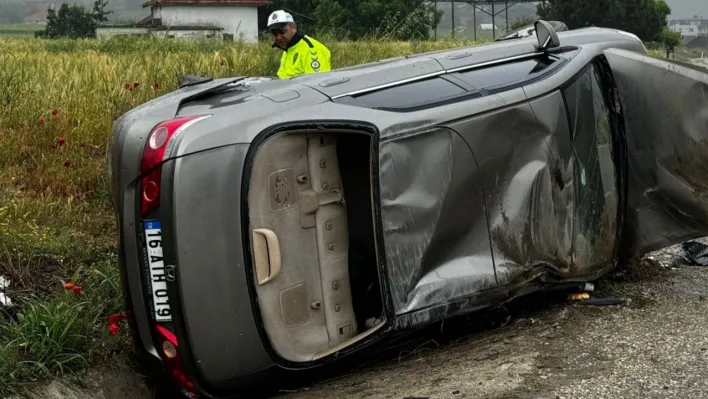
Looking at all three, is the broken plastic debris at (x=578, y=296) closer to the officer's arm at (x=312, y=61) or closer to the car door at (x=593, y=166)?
the car door at (x=593, y=166)

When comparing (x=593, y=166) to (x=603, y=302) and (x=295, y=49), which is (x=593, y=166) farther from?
(x=295, y=49)

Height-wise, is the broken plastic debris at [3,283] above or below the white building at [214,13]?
below

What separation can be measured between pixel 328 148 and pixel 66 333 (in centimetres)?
156

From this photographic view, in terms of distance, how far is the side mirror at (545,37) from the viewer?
16.1 ft

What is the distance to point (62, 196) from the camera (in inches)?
255

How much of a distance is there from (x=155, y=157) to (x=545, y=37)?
2.55 metres

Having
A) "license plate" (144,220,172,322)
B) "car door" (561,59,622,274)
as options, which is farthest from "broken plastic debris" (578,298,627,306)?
"license plate" (144,220,172,322)

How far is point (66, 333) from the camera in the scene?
4.12 meters

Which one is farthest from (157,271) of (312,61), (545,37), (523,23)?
(523,23)

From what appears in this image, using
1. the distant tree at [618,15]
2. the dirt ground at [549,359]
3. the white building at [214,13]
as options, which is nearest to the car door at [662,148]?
the dirt ground at [549,359]

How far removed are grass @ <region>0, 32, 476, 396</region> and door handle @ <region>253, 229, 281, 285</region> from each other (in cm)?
110

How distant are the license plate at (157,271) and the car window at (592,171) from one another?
2291 millimetres

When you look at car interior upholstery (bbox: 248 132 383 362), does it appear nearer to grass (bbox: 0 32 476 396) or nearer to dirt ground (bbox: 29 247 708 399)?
dirt ground (bbox: 29 247 708 399)

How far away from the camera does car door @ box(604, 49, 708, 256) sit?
15.8ft
